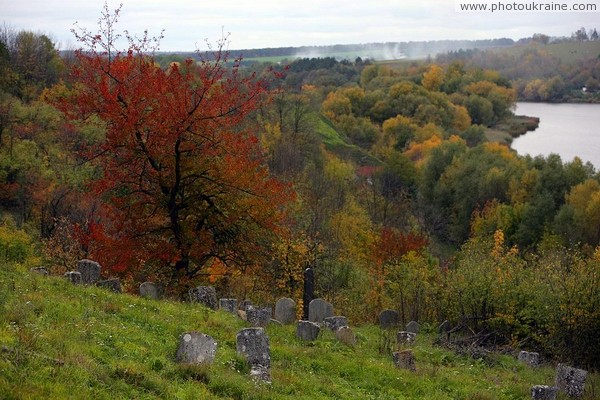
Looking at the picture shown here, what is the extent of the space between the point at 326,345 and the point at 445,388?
9.06 feet

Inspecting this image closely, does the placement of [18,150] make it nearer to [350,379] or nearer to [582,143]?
[350,379]

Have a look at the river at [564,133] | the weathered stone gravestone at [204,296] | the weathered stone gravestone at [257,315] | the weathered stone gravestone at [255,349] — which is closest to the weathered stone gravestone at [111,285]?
the weathered stone gravestone at [204,296]

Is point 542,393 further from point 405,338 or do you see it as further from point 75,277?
point 75,277

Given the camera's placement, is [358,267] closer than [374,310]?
No

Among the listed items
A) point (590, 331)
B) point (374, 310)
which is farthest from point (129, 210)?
point (590, 331)

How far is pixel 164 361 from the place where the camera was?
1097cm

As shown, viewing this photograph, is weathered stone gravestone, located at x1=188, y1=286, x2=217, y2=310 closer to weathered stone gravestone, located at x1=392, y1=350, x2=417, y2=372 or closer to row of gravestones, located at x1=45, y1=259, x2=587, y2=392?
row of gravestones, located at x1=45, y1=259, x2=587, y2=392

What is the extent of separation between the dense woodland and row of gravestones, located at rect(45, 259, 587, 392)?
1.91m

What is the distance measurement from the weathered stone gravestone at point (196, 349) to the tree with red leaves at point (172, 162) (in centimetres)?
771

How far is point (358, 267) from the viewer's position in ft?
112

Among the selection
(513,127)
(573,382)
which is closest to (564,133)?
(513,127)

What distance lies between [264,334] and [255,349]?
337mm

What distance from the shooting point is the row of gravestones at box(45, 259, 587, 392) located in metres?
11.6

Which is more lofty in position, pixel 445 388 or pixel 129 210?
pixel 129 210
